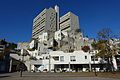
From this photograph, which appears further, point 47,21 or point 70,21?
point 70,21

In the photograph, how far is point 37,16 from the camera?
18112 centimetres

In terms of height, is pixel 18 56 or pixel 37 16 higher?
pixel 37 16

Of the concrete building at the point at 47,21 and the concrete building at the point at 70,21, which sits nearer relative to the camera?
the concrete building at the point at 47,21

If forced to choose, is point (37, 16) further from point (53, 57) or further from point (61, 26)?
point (53, 57)

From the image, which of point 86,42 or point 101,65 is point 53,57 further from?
point 86,42

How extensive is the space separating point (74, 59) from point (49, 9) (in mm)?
92337

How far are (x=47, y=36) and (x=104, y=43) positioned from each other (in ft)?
238

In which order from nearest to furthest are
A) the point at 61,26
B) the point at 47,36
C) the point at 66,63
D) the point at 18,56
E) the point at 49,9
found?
the point at 66,63
the point at 18,56
the point at 47,36
the point at 49,9
the point at 61,26

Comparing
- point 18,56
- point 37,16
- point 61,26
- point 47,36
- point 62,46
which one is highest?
point 37,16

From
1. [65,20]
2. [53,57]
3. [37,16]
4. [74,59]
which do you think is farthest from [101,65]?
[37,16]

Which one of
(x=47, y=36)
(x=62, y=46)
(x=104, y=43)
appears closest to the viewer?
(x=104, y=43)

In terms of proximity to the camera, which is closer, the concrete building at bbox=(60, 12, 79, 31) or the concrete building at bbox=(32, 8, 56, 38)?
the concrete building at bbox=(32, 8, 56, 38)

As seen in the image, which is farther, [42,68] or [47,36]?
[47,36]

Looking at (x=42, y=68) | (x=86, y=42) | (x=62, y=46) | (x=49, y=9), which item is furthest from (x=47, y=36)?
(x=42, y=68)
